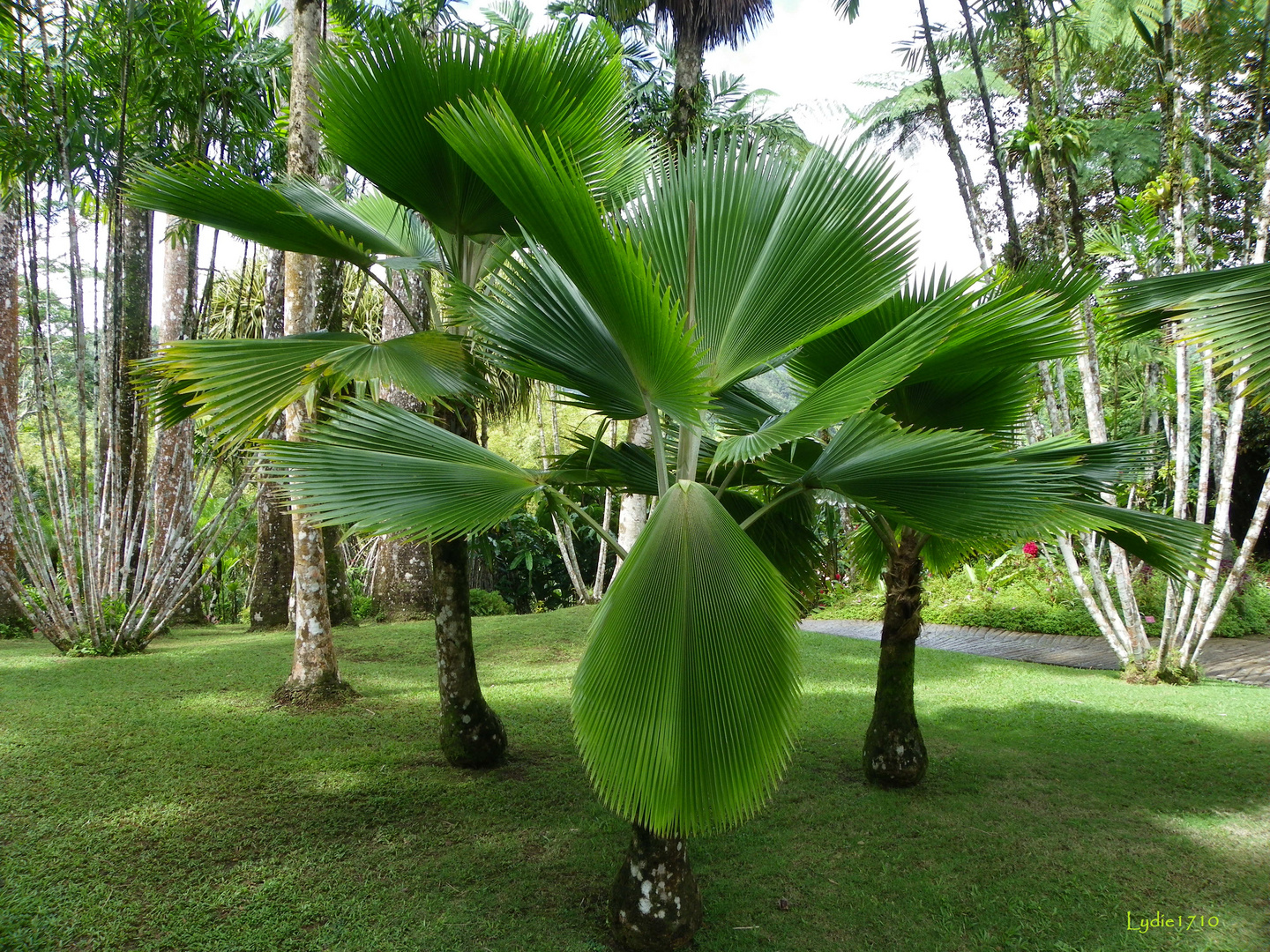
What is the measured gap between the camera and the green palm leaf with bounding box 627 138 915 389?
2723 mm

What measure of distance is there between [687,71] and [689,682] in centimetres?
1005

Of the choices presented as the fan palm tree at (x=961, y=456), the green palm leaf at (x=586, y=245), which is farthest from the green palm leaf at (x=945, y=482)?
the green palm leaf at (x=586, y=245)

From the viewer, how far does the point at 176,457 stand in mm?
7805

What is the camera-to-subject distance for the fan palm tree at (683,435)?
7.45 ft

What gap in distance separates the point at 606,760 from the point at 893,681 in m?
2.40

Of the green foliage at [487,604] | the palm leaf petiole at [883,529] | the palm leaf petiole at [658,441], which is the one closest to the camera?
the palm leaf petiole at [658,441]

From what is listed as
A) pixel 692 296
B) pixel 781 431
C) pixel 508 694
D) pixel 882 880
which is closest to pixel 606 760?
pixel 781 431

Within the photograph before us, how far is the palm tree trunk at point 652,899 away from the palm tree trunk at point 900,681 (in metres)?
1.81

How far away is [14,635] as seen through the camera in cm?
789

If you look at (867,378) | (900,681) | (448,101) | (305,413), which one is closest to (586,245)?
(867,378)

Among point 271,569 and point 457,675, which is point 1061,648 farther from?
point 271,569

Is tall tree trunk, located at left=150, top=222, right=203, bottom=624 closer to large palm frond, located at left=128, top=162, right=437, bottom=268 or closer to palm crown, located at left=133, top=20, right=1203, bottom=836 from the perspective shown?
large palm frond, located at left=128, top=162, right=437, bottom=268

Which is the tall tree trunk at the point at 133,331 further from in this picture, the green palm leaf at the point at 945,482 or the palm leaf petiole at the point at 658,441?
the green palm leaf at the point at 945,482

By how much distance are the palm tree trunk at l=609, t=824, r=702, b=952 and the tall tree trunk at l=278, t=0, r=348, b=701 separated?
312cm
